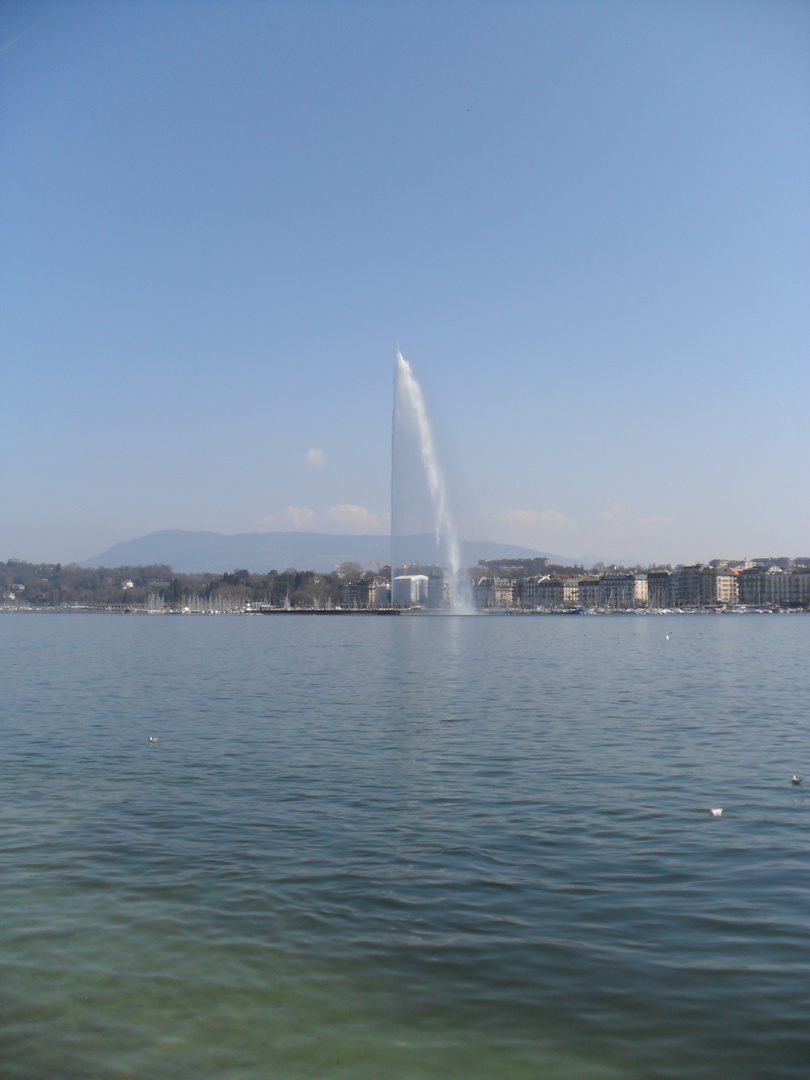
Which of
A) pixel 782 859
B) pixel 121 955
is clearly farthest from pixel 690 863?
pixel 121 955

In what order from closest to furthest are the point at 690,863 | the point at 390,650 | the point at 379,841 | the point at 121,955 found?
the point at 121,955, the point at 690,863, the point at 379,841, the point at 390,650

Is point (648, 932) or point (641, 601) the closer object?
point (648, 932)

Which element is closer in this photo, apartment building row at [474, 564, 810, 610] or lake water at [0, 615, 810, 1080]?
lake water at [0, 615, 810, 1080]

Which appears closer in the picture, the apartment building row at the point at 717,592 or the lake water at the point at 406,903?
the lake water at the point at 406,903

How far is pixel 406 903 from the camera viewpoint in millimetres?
8406

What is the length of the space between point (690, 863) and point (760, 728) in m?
10.9

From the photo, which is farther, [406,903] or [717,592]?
[717,592]

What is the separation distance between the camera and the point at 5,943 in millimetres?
7723

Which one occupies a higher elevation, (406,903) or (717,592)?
(717,592)

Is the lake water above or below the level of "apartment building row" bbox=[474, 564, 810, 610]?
below

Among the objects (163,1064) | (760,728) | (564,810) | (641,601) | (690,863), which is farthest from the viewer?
(641,601)

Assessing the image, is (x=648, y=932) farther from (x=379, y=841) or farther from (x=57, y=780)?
(x=57, y=780)

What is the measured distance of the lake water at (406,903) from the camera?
599cm

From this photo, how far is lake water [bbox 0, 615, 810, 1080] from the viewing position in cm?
Result: 599
